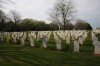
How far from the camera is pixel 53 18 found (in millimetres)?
64188

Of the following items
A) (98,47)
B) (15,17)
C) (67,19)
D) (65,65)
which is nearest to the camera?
(65,65)

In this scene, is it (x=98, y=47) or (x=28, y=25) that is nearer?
(x=98, y=47)

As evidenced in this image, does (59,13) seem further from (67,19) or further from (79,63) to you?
(79,63)

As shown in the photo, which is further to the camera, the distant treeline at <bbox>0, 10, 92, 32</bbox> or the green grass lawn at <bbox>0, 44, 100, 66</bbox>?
the distant treeline at <bbox>0, 10, 92, 32</bbox>

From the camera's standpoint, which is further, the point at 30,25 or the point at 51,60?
the point at 30,25

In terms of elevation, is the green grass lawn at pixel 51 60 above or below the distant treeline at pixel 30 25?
below

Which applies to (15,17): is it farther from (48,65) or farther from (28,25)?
(48,65)

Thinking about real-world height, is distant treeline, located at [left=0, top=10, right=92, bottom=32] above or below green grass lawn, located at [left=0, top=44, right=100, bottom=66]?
above

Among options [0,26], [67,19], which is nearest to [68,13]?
[67,19]

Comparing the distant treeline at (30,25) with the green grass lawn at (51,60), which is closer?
the green grass lawn at (51,60)

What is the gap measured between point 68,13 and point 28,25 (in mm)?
22788

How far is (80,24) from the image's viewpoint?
90875mm

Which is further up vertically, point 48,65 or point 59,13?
point 59,13

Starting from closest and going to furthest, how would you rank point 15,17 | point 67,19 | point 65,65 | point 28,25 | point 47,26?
1. point 65,65
2. point 67,19
3. point 28,25
4. point 47,26
5. point 15,17
